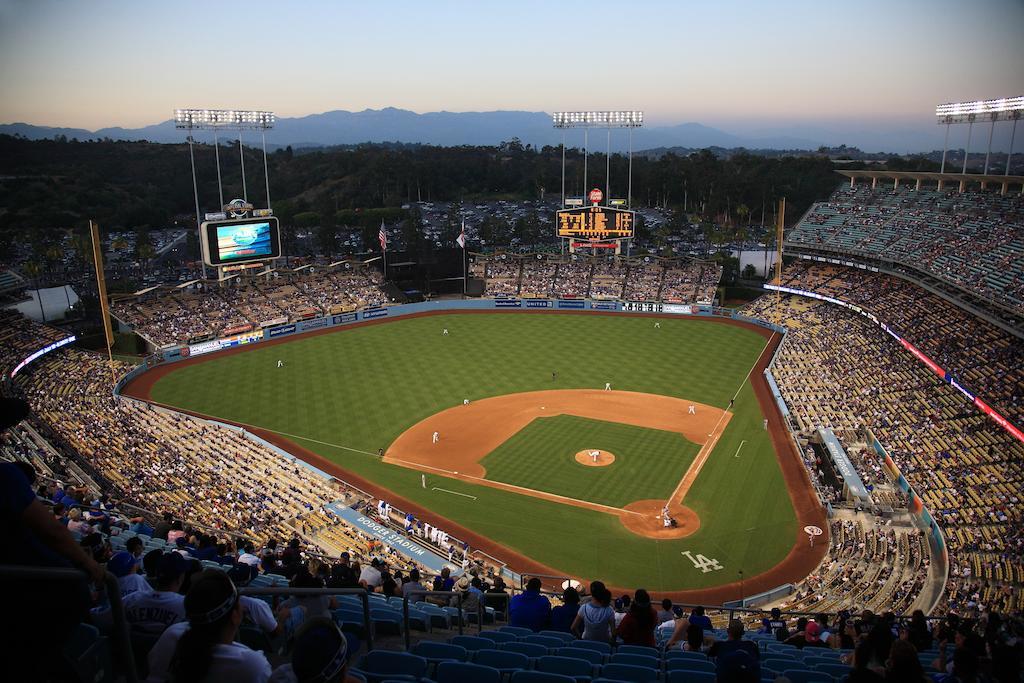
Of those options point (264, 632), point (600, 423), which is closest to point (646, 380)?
point (600, 423)

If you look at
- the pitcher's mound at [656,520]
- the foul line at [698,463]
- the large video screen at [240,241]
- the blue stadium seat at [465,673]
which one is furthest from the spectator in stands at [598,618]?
the large video screen at [240,241]

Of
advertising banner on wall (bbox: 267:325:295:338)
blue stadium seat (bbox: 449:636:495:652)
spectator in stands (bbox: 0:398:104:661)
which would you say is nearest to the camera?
spectator in stands (bbox: 0:398:104:661)

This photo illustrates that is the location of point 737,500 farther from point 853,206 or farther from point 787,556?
point 853,206

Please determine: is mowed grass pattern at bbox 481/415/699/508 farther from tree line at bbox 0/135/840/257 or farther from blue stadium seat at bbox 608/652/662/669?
tree line at bbox 0/135/840/257

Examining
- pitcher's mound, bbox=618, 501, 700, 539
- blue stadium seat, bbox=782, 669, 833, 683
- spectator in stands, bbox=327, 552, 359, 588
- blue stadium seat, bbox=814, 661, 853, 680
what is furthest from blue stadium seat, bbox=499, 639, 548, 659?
pitcher's mound, bbox=618, 501, 700, 539

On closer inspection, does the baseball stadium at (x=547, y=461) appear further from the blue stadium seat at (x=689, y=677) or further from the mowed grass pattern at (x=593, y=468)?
the mowed grass pattern at (x=593, y=468)

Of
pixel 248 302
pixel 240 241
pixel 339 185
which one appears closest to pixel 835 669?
pixel 240 241
